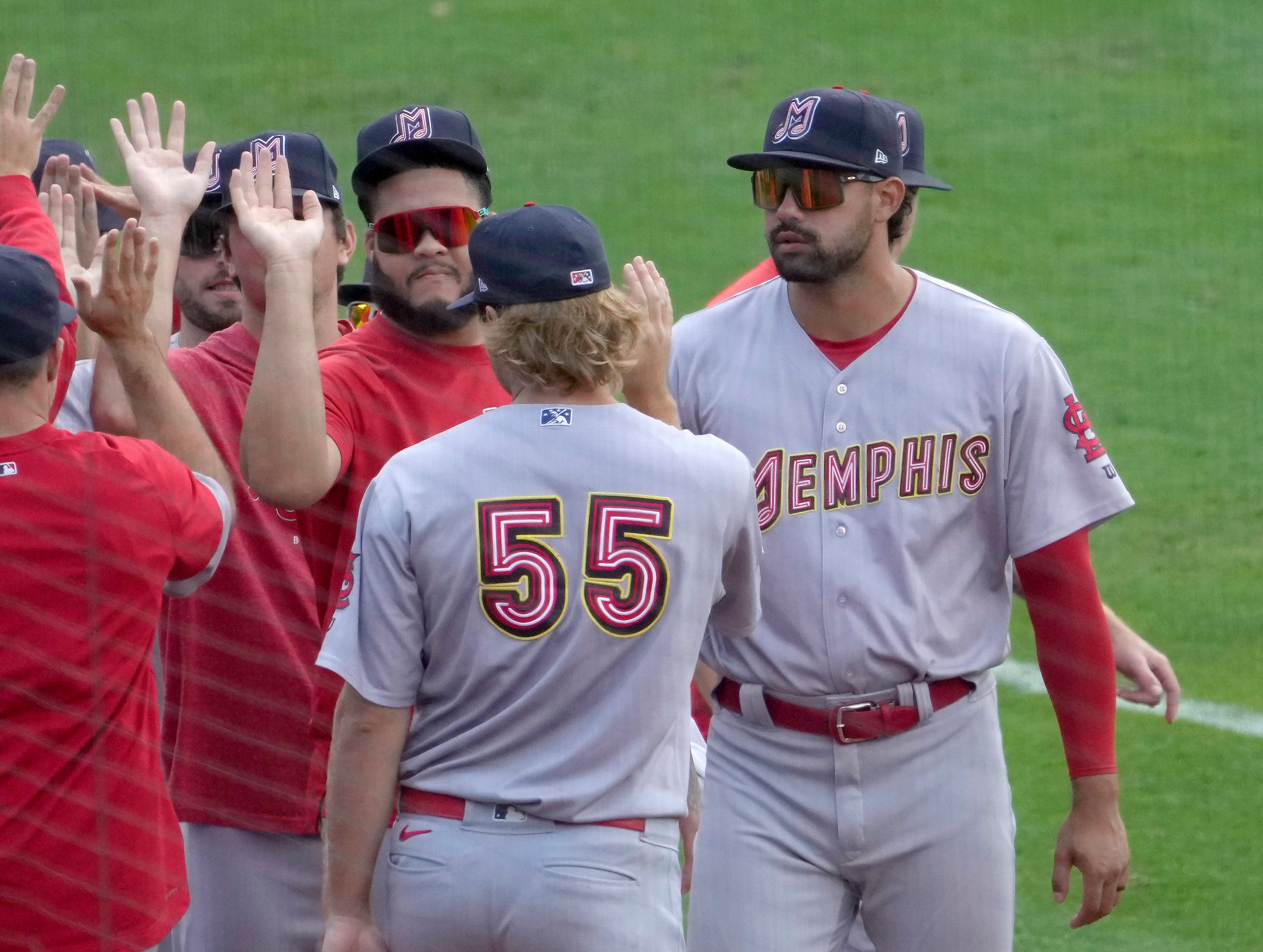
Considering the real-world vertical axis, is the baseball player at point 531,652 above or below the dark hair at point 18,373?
below

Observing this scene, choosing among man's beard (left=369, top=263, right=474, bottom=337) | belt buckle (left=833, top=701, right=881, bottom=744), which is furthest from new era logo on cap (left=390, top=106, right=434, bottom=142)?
belt buckle (left=833, top=701, right=881, bottom=744)

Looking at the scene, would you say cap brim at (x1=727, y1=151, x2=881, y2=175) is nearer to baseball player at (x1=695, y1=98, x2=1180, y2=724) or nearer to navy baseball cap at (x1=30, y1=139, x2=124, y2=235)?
baseball player at (x1=695, y1=98, x2=1180, y2=724)

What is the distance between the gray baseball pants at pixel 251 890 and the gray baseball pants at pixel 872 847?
67 centimetres

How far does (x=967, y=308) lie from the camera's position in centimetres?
295

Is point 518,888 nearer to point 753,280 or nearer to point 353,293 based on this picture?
point 753,280

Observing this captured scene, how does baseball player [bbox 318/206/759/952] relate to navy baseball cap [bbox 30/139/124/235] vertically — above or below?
below

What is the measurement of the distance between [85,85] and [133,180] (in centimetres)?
851

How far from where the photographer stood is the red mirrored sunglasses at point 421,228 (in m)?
3.07

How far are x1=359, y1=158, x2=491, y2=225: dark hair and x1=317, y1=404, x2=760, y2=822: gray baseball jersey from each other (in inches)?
33.9

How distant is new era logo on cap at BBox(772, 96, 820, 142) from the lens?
9.64 ft

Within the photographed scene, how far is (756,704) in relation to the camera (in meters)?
2.91

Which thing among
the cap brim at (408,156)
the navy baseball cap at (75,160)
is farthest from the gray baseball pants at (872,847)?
the navy baseball cap at (75,160)

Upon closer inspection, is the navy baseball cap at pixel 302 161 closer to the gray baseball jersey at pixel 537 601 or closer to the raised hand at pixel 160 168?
the raised hand at pixel 160 168

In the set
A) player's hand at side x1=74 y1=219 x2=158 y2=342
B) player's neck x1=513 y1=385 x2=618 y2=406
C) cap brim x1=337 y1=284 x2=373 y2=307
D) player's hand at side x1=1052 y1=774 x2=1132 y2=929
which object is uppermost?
player's hand at side x1=74 y1=219 x2=158 y2=342
